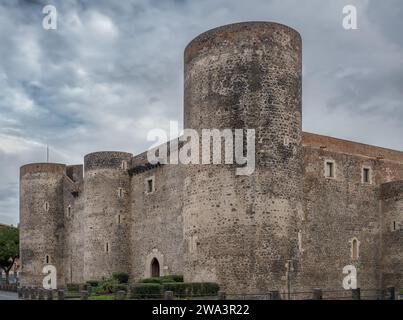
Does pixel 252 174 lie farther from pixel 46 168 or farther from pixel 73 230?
pixel 46 168

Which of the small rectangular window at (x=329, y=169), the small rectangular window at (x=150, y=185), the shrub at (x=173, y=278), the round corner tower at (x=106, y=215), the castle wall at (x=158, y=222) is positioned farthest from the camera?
the round corner tower at (x=106, y=215)

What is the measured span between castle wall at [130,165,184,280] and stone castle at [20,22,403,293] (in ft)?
0.21

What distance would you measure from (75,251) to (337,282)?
22667 mm

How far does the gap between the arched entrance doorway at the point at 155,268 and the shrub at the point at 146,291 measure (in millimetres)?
10993

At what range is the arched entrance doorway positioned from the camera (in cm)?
4221

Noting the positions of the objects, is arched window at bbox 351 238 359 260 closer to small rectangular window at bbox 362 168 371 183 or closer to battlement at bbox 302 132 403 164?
small rectangular window at bbox 362 168 371 183

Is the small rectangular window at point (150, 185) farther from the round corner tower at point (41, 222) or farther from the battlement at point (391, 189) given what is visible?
the round corner tower at point (41, 222)

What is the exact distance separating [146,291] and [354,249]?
43.5 feet

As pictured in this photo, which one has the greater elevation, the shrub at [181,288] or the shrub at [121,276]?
the shrub at [181,288]

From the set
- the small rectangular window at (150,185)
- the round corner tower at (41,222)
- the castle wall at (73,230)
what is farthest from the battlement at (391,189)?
the round corner tower at (41,222)

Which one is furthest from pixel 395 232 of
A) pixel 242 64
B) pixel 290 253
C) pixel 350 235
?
pixel 242 64

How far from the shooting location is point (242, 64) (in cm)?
3116

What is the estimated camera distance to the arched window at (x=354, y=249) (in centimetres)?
3819

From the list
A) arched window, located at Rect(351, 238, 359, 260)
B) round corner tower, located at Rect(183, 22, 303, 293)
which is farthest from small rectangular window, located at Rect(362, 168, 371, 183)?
round corner tower, located at Rect(183, 22, 303, 293)
